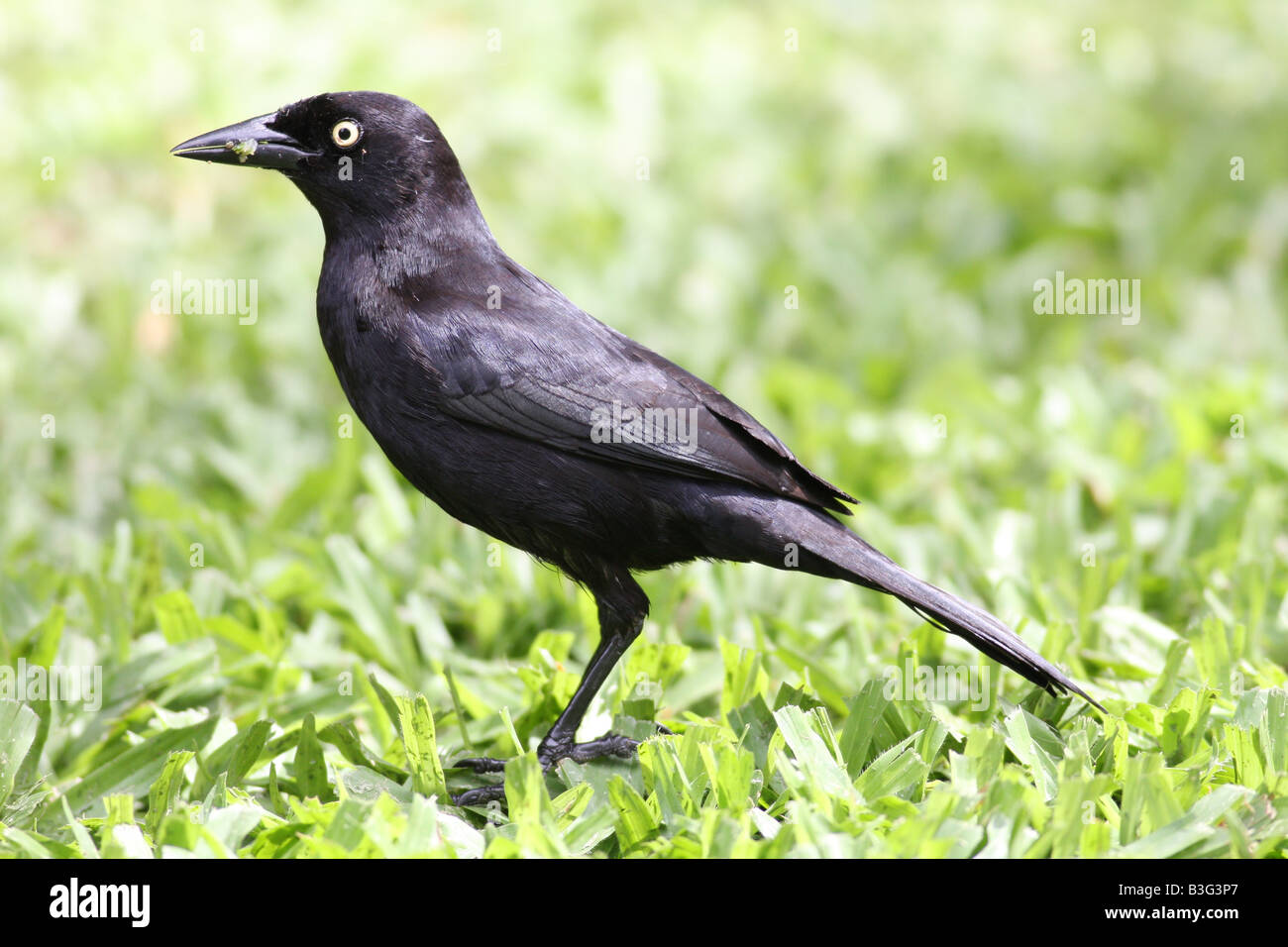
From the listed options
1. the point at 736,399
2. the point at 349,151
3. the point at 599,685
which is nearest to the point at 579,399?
the point at 599,685

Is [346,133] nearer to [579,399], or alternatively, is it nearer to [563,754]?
[579,399]

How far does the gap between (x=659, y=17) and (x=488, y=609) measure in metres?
6.26

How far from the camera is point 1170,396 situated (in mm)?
5902

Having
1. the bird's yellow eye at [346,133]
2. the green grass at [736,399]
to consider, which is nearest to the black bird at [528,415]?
the bird's yellow eye at [346,133]

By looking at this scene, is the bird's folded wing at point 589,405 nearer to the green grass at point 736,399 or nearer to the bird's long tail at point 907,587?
the bird's long tail at point 907,587

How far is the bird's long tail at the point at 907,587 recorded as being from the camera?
327cm

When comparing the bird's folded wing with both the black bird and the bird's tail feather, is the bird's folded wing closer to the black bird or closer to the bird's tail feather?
the black bird

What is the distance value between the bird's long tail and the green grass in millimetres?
205

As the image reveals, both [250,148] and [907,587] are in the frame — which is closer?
[907,587]

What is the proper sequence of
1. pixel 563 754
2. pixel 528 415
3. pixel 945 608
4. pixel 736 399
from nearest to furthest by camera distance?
pixel 945 608, pixel 528 415, pixel 563 754, pixel 736 399

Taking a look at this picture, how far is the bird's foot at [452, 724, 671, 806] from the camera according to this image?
356cm

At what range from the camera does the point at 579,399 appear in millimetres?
3504

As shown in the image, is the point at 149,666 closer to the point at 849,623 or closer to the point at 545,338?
the point at 545,338

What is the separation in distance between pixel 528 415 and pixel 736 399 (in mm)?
2558
